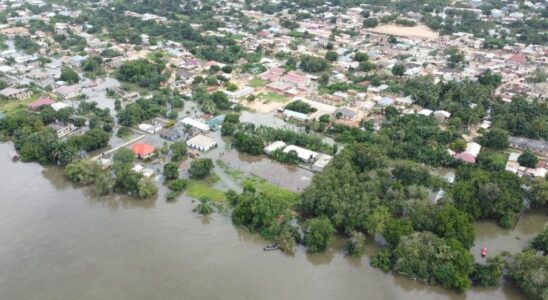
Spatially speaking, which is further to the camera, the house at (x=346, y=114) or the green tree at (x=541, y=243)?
the house at (x=346, y=114)

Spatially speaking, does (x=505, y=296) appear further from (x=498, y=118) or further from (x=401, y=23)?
(x=401, y=23)

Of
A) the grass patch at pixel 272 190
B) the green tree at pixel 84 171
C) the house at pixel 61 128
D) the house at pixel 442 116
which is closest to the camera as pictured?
the grass patch at pixel 272 190

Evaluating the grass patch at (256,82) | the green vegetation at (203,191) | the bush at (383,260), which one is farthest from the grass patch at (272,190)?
the grass patch at (256,82)

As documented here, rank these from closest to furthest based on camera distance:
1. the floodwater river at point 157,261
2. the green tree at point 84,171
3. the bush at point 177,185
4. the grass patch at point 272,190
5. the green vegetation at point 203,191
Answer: the floodwater river at point 157,261, the grass patch at point 272,190, the green vegetation at point 203,191, the bush at point 177,185, the green tree at point 84,171

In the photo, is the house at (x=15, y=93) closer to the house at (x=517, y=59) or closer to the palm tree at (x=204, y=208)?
the palm tree at (x=204, y=208)

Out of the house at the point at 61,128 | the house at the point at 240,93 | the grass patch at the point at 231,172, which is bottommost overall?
the grass patch at the point at 231,172

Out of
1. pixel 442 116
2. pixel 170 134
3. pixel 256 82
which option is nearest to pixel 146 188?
pixel 170 134

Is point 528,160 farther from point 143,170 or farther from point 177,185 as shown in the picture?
point 143,170

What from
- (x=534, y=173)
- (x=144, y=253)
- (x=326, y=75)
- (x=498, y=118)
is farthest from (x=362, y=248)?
(x=326, y=75)
